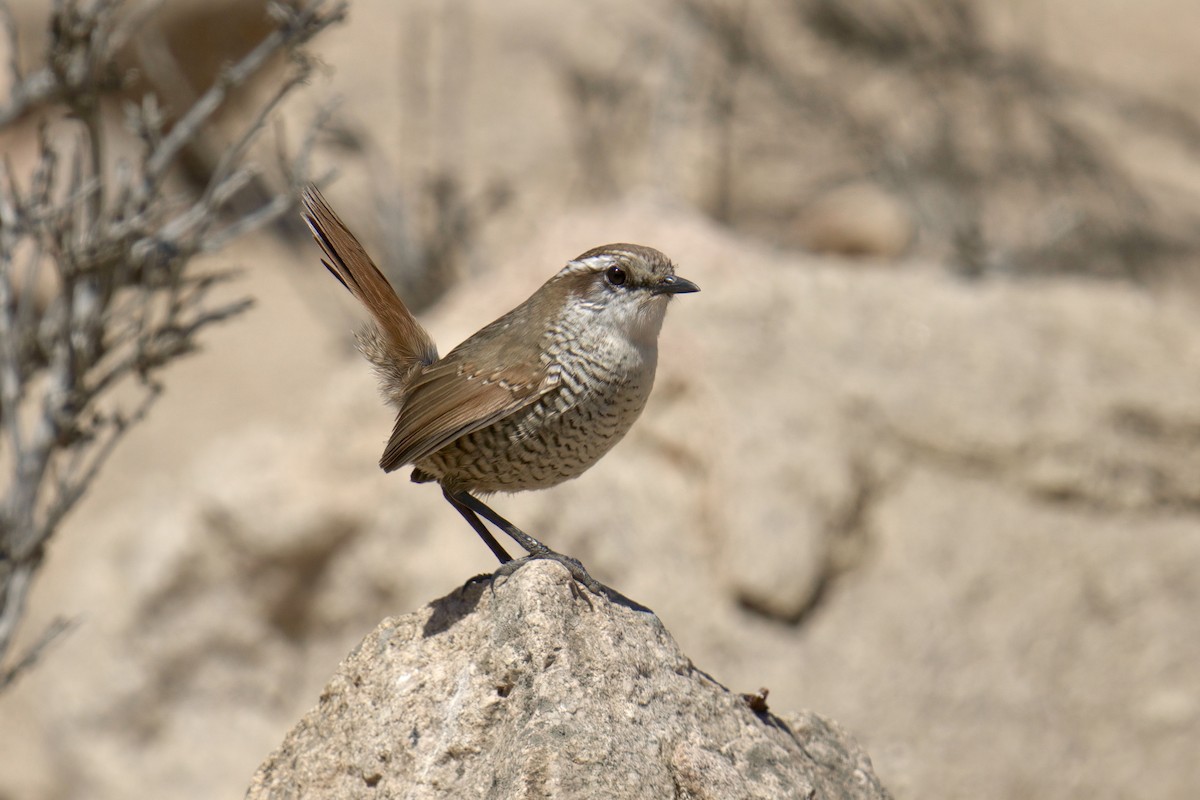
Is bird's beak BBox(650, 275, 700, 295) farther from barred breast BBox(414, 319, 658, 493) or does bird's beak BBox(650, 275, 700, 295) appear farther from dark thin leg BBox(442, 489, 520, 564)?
dark thin leg BBox(442, 489, 520, 564)

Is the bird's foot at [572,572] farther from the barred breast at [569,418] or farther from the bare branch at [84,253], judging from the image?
the bare branch at [84,253]

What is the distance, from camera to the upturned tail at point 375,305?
3.94m

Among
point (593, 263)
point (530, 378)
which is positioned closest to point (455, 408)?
point (530, 378)

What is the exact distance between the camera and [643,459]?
6375mm

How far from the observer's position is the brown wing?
370 cm

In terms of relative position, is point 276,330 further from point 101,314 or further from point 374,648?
point 374,648

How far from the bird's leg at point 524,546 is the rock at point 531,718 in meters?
0.08

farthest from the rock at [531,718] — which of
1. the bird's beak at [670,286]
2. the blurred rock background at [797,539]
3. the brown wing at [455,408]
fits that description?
the blurred rock background at [797,539]

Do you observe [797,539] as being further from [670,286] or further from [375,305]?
[375,305]

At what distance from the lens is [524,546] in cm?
381

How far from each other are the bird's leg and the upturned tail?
40 centimetres

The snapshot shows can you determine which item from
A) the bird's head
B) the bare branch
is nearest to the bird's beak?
the bird's head

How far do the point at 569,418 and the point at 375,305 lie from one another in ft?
2.29

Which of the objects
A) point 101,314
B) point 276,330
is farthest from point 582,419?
point 276,330
